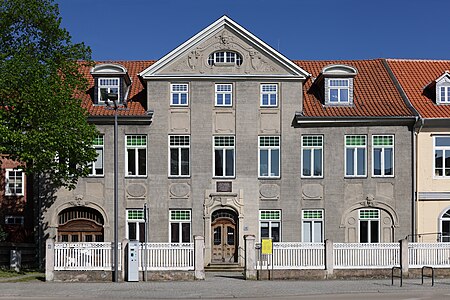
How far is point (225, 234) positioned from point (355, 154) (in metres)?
7.59

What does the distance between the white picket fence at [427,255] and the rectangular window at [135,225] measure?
12988mm

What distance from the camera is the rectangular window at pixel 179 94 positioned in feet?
112

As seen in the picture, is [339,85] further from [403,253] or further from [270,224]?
[403,253]

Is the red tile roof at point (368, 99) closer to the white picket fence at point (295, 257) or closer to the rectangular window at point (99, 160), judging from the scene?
the white picket fence at point (295, 257)

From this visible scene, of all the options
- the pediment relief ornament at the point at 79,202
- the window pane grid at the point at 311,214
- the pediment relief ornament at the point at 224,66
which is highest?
the pediment relief ornament at the point at 224,66

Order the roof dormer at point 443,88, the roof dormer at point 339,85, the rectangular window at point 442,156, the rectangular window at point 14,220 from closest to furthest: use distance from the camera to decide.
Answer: the rectangular window at point 442,156 < the roof dormer at point 339,85 < the roof dormer at point 443,88 < the rectangular window at point 14,220

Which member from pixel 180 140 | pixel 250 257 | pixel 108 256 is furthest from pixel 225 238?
pixel 108 256

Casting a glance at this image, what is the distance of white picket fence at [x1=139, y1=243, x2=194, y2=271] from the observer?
27016mm

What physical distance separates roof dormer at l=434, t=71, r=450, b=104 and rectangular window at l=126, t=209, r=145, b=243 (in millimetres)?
16112

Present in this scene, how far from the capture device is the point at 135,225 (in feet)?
111

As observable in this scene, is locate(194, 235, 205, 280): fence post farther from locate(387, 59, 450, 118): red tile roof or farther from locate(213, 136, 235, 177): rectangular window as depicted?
locate(387, 59, 450, 118): red tile roof

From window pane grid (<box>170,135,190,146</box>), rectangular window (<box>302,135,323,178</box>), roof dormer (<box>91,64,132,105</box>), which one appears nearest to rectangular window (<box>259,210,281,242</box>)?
rectangular window (<box>302,135,323,178</box>)

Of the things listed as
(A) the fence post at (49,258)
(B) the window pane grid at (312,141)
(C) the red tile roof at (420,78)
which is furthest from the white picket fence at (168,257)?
(C) the red tile roof at (420,78)

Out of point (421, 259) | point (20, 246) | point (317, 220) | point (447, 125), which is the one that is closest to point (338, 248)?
point (421, 259)
